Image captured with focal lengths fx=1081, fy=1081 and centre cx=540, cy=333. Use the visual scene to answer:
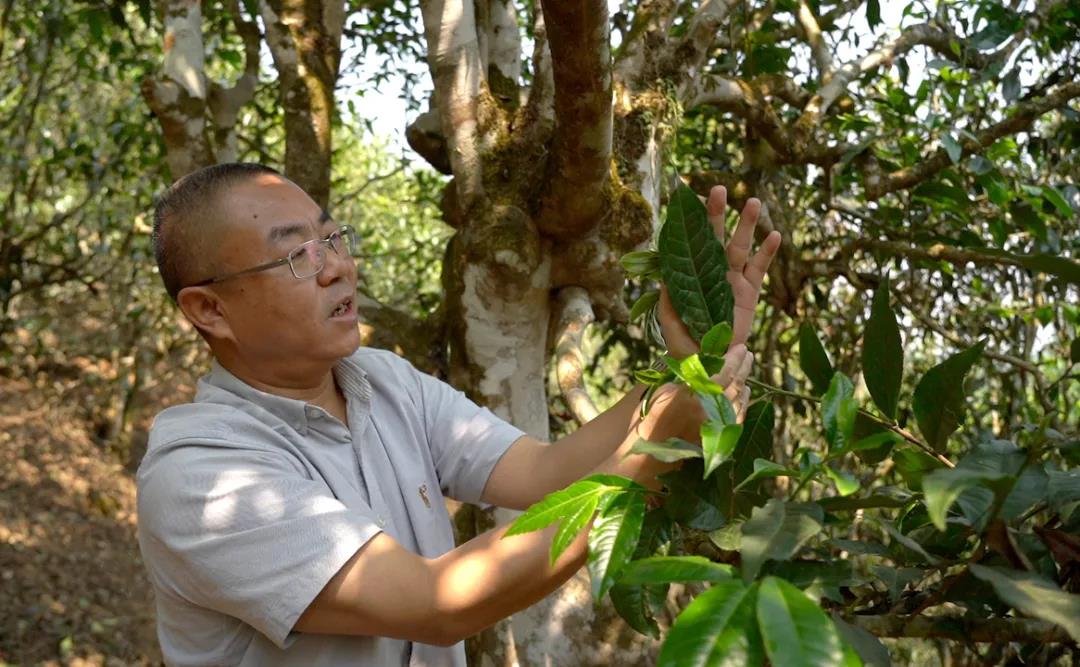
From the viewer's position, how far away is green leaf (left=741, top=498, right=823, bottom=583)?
0.89 meters

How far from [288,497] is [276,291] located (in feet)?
1.42

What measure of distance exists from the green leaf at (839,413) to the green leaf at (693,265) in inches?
18.4

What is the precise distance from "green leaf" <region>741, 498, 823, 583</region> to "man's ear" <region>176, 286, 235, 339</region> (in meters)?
1.25

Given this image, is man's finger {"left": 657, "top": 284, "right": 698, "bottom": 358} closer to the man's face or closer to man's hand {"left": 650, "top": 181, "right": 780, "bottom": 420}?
man's hand {"left": 650, "top": 181, "right": 780, "bottom": 420}

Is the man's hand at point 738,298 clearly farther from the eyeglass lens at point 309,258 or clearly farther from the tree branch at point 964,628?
the eyeglass lens at point 309,258

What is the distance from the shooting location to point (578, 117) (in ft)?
8.19

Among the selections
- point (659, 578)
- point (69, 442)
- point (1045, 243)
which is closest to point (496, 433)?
point (659, 578)

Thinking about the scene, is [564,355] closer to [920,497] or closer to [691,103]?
[691,103]

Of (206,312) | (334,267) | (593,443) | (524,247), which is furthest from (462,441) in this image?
(524,247)

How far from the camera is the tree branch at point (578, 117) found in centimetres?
210

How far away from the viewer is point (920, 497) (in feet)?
3.98

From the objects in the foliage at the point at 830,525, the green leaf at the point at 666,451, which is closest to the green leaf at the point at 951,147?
the foliage at the point at 830,525

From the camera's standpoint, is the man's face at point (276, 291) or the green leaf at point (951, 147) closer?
the man's face at point (276, 291)

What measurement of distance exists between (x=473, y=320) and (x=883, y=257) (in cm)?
182
